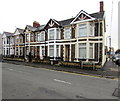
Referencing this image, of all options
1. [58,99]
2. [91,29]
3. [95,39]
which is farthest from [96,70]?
[58,99]

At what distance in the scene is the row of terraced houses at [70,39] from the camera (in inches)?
605

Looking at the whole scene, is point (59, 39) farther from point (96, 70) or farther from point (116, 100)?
point (116, 100)

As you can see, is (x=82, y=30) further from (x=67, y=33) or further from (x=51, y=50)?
(x=51, y=50)

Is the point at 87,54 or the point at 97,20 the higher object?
the point at 97,20

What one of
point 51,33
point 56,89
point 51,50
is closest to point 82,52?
point 51,50

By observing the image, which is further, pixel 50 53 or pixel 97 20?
pixel 50 53

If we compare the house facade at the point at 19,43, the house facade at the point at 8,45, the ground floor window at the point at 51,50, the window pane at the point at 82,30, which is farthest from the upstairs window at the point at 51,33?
the house facade at the point at 8,45

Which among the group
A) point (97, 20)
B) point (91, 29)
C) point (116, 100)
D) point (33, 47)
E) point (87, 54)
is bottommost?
point (116, 100)

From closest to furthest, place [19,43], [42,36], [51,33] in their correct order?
[51,33] < [42,36] < [19,43]

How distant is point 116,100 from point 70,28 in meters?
15.1

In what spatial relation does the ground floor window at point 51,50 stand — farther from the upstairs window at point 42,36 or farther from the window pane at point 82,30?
the window pane at point 82,30

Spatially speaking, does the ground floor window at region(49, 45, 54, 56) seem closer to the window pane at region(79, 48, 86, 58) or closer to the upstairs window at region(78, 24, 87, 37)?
the window pane at region(79, 48, 86, 58)

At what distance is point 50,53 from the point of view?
20.8 m

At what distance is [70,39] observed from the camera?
18.1m
